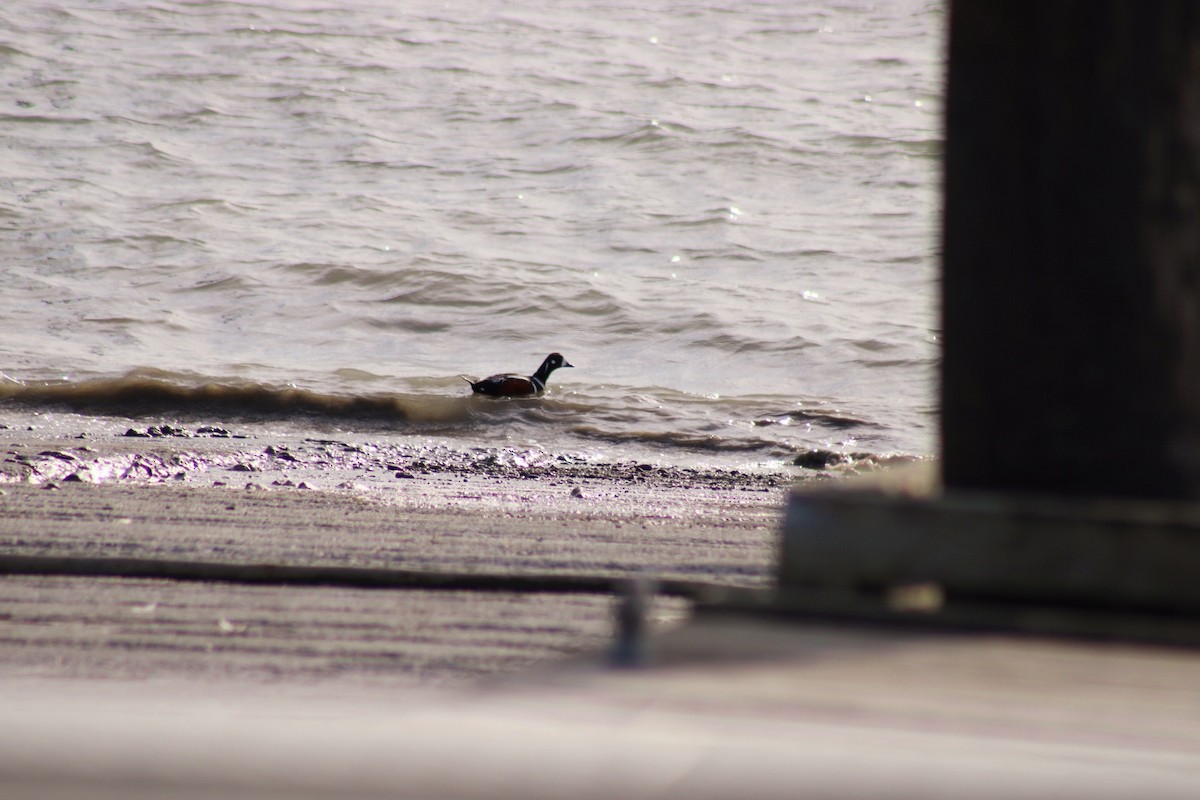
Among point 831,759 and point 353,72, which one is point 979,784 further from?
point 353,72

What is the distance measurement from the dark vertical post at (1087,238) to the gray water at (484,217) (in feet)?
17.5

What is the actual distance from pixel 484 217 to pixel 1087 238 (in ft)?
54.0

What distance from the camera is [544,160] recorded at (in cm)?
2080

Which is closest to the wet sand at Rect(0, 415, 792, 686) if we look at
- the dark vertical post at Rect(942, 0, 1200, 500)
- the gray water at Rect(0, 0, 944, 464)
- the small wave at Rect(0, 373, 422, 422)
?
the dark vertical post at Rect(942, 0, 1200, 500)

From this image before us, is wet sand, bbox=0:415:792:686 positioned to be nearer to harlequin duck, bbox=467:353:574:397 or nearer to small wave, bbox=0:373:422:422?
small wave, bbox=0:373:422:422

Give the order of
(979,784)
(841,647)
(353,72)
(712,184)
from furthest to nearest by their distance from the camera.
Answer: (353,72)
(712,184)
(841,647)
(979,784)

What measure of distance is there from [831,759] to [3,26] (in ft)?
86.4

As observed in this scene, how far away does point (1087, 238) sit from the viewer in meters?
2.64

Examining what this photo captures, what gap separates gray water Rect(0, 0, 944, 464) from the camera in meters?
11.6

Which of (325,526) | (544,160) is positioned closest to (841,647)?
(325,526)

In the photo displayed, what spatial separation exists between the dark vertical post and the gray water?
534cm

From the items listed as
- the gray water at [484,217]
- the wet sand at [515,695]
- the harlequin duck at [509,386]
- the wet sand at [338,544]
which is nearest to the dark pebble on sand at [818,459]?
the gray water at [484,217]

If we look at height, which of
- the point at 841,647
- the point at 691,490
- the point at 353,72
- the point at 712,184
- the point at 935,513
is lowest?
the point at 691,490

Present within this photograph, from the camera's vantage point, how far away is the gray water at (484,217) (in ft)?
38.2
